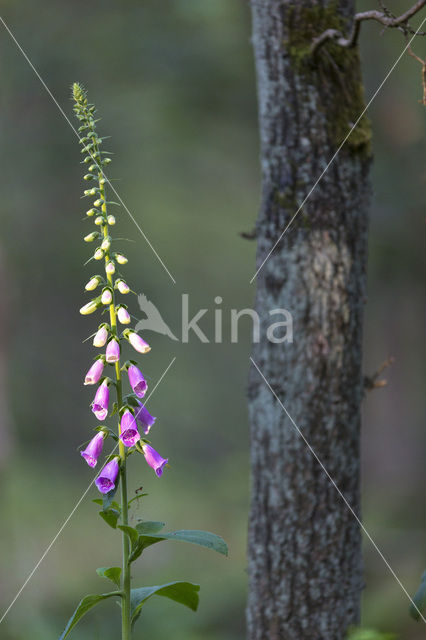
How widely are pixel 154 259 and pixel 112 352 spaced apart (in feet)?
35.5

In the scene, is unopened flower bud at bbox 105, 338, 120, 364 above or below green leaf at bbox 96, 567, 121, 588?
above

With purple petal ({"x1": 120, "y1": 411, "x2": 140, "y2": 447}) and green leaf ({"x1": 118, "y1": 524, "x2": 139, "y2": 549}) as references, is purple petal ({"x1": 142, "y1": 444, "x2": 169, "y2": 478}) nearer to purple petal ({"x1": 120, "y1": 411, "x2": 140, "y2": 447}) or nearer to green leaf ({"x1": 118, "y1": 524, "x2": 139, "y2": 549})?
purple petal ({"x1": 120, "y1": 411, "x2": 140, "y2": 447})

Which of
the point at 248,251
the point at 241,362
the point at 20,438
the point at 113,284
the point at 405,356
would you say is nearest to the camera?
the point at 113,284

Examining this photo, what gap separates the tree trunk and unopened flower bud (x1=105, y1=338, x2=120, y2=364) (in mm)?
1126

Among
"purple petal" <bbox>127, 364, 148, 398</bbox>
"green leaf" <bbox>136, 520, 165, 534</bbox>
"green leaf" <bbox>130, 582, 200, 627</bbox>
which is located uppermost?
"purple petal" <bbox>127, 364, 148, 398</bbox>

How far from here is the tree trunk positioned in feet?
10.2

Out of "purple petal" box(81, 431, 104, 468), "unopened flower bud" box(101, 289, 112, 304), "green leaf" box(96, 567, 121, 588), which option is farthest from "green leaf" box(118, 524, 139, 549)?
"unopened flower bud" box(101, 289, 112, 304)

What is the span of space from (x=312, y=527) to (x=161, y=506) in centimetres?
874

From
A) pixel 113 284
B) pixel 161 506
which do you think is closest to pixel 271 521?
pixel 113 284

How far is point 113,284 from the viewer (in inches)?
90.0

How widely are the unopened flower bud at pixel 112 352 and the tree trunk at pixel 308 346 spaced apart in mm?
1126

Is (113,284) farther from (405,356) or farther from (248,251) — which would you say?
(248,251)

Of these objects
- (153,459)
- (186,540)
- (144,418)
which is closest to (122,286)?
(144,418)

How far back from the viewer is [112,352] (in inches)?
85.5
